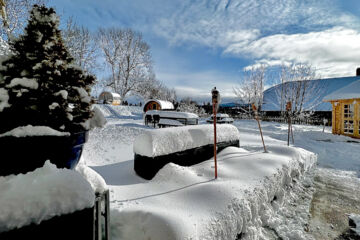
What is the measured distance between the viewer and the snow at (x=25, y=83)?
167 centimetres

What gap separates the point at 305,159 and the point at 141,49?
93.9ft

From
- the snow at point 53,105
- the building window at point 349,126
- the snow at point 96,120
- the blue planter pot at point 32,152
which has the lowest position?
the building window at point 349,126

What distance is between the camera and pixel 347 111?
456 inches

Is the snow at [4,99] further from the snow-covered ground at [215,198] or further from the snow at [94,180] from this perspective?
the snow-covered ground at [215,198]

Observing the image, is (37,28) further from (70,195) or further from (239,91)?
(239,91)

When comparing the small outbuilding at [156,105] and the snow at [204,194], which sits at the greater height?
the small outbuilding at [156,105]

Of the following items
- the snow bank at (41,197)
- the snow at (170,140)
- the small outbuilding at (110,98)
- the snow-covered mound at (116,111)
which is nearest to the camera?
the snow bank at (41,197)

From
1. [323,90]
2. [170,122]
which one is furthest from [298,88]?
[170,122]

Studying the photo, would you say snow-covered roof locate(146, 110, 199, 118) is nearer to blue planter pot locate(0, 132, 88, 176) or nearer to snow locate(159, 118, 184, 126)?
snow locate(159, 118, 184, 126)

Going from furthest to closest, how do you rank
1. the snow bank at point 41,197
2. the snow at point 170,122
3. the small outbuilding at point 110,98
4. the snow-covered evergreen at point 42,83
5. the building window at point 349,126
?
the small outbuilding at point 110,98 < the building window at point 349,126 < the snow at point 170,122 < the snow-covered evergreen at point 42,83 < the snow bank at point 41,197

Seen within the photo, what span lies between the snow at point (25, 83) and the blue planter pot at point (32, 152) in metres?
0.53

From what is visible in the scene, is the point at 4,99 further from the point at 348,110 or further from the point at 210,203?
the point at 348,110

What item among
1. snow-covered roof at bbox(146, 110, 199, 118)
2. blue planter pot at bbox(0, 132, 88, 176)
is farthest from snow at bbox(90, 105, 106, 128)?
snow-covered roof at bbox(146, 110, 199, 118)

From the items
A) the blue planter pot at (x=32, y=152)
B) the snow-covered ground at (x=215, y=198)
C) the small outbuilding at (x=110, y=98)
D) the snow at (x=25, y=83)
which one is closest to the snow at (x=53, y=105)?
the snow at (x=25, y=83)
